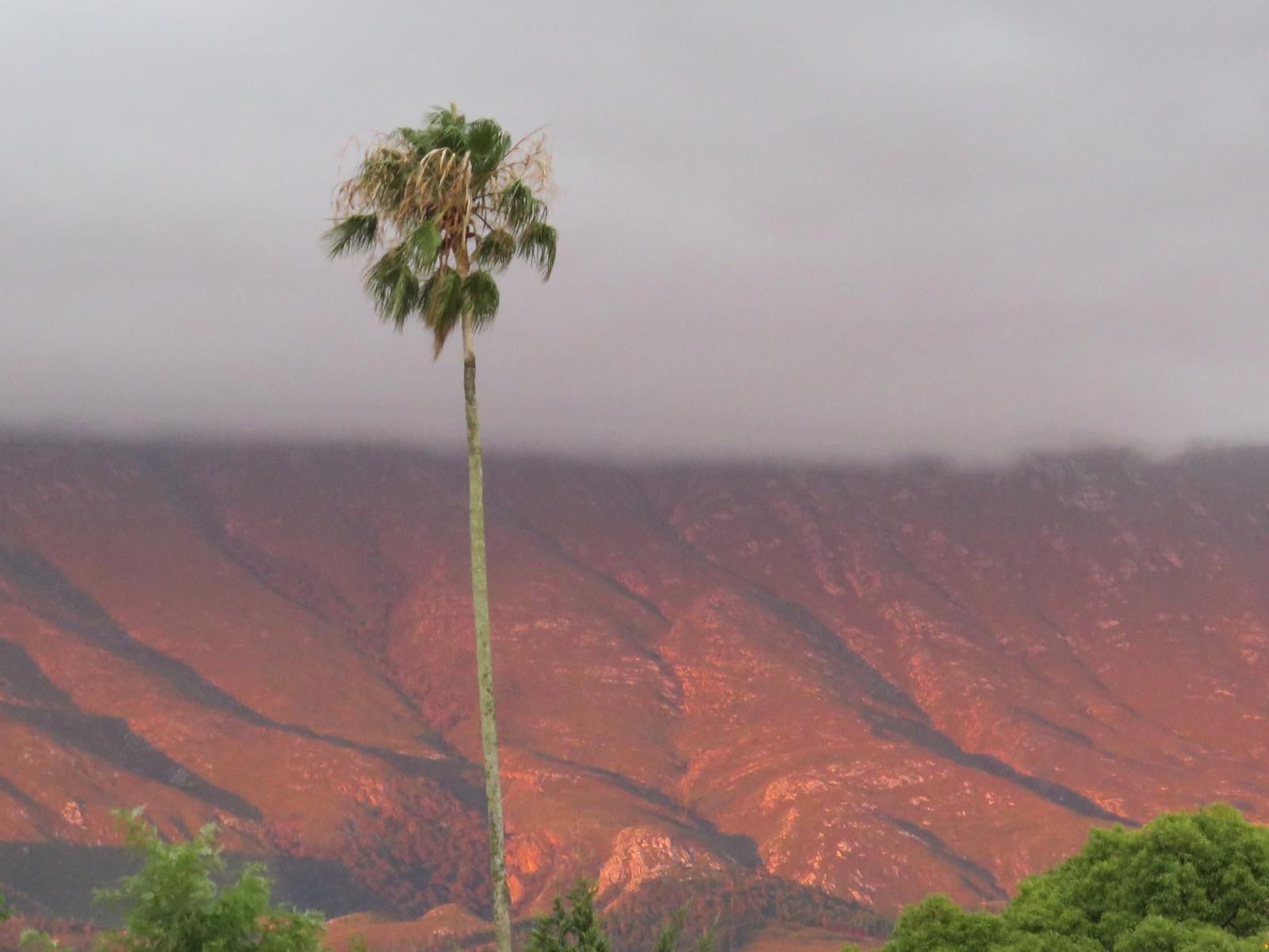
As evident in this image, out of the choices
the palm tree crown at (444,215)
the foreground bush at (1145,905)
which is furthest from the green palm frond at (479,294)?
the foreground bush at (1145,905)

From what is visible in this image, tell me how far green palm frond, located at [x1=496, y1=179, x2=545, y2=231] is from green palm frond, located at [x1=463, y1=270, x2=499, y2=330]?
1.18 meters

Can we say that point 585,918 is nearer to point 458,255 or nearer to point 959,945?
point 959,945

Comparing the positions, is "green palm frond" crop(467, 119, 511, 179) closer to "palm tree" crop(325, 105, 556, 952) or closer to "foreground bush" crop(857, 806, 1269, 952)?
"palm tree" crop(325, 105, 556, 952)

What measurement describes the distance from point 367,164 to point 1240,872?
27263mm

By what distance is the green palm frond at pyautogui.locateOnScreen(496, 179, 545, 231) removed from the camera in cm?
2820

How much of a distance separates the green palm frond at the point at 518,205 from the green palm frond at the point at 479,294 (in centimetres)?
118

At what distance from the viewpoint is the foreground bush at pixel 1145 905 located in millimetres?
37906

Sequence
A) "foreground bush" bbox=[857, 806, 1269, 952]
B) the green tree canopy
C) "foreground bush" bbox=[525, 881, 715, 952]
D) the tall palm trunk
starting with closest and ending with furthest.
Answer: the green tree canopy < the tall palm trunk < "foreground bush" bbox=[525, 881, 715, 952] < "foreground bush" bbox=[857, 806, 1269, 952]

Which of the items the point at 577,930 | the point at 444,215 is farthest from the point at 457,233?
the point at 577,930

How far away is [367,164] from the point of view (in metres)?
27.8

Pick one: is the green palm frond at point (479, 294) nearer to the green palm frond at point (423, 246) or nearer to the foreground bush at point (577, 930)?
the green palm frond at point (423, 246)

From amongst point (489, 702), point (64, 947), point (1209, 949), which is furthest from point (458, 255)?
point (1209, 949)

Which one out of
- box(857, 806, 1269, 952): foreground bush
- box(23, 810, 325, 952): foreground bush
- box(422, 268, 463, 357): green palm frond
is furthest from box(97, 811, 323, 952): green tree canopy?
box(857, 806, 1269, 952): foreground bush

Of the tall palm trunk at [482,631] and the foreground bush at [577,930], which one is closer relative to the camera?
the tall palm trunk at [482,631]
